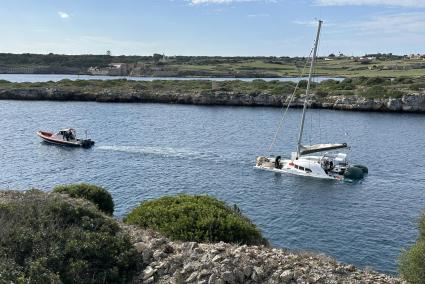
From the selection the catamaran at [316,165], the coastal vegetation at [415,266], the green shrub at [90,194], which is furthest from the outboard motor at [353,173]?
the coastal vegetation at [415,266]

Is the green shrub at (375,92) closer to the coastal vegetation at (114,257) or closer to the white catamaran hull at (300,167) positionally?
the white catamaran hull at (300,167)

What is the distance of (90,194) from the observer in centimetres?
2591

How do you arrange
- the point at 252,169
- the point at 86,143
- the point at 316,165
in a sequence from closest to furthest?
the point at 316,165 < the point at 252,169 < the point at 86,143

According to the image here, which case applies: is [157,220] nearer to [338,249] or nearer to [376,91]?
[338,249]

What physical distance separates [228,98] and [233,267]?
105 meters

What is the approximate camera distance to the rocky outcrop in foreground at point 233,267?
46.1ft

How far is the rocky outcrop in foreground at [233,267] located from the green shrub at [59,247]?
0.85m

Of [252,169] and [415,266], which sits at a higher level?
[415,266]

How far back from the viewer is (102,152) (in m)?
61.6

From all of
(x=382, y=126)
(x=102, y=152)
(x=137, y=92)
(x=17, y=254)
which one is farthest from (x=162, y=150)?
(x=137, y=92)

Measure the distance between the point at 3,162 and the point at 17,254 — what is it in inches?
1701

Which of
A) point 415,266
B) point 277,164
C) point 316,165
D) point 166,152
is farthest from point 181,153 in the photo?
point 415,266

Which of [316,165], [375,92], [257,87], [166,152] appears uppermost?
[375,92]

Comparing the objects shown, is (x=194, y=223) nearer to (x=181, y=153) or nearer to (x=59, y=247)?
(x=59, y=247)
